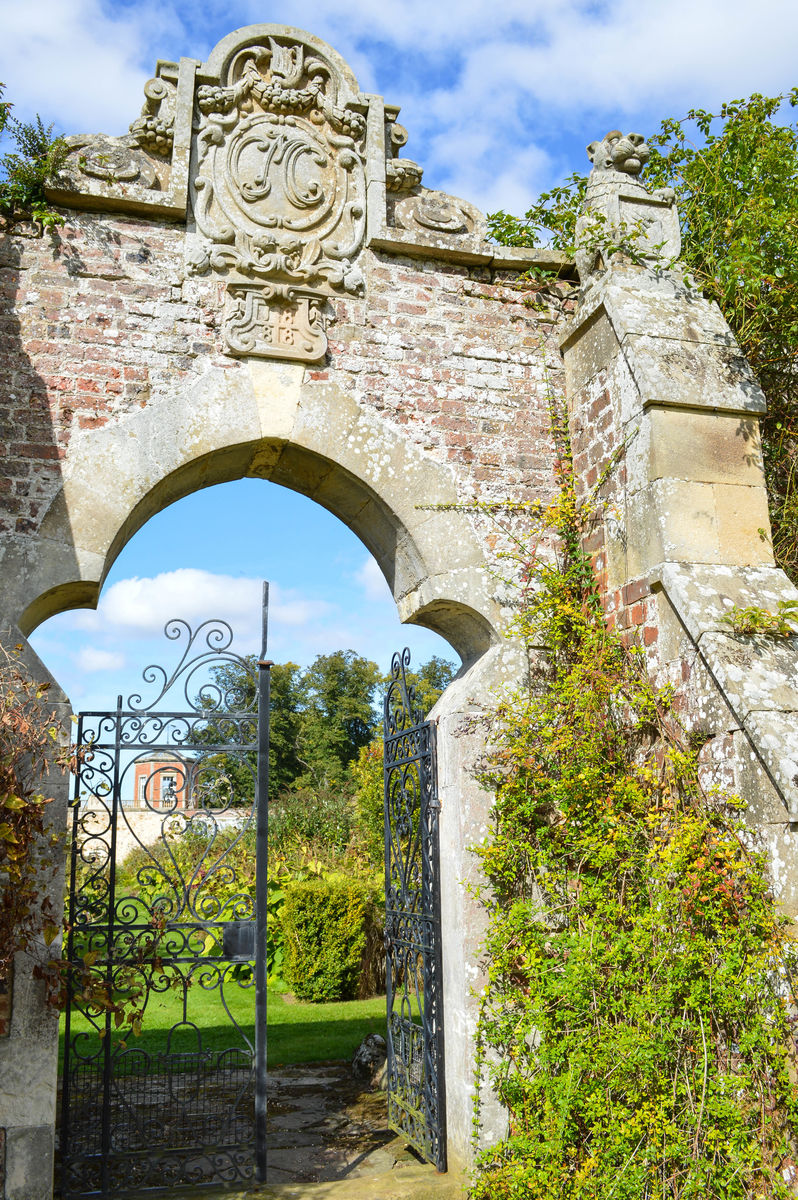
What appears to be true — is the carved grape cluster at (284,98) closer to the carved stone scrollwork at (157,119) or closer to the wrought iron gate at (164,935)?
the carved stone scrollwork at (157,119)

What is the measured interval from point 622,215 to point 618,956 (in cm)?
380

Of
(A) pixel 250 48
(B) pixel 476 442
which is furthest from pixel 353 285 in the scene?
(A) pixel 250 48

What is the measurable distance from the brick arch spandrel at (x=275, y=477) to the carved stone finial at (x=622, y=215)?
4.78 feet

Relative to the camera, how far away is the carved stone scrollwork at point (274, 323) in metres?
4.78

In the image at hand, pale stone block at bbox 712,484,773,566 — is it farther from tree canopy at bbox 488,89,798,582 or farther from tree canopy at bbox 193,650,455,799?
tree canopy at bbox 193,650,455,799

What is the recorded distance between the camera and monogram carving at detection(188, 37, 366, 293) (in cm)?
488

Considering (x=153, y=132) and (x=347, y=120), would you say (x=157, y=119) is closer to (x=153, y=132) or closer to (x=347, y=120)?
(x=153, y=132)

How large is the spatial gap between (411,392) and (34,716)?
8.18 ft

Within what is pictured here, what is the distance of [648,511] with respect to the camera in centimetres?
443

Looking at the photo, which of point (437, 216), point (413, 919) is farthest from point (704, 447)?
point (413, 919)

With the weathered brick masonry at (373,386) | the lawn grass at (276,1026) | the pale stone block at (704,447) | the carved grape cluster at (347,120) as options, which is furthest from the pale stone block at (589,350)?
the lawn grass at (276,1026)

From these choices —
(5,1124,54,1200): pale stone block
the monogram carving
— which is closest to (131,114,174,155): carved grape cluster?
the monogram carving

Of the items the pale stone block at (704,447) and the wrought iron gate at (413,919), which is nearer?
the pale stone block at (704,447)

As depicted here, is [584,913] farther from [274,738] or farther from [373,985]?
[274,738]
